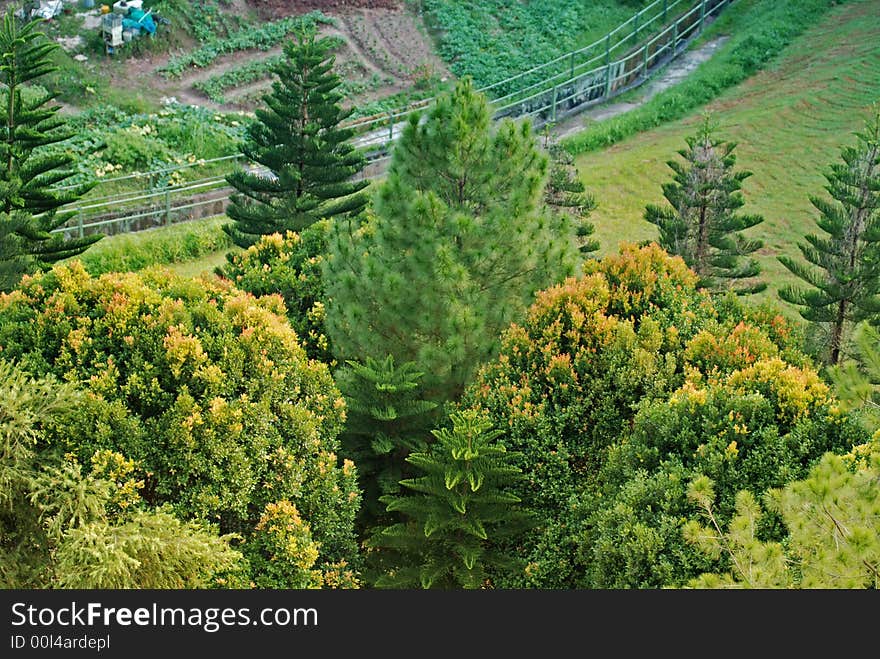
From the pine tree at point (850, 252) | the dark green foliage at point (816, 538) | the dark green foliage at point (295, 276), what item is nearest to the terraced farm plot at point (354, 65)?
the dark green foliage at point (295, 276)

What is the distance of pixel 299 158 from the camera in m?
23.5

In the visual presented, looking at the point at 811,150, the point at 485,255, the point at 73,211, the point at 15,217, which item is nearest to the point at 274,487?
the point at 485,255

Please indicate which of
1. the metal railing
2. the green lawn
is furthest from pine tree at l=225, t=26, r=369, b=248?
the metal railing

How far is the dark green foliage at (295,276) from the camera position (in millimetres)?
16672

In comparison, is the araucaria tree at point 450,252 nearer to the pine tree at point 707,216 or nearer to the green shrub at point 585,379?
the green shrub at point 585,379

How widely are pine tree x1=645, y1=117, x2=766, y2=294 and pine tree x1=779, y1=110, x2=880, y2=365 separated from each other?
5.01 feet

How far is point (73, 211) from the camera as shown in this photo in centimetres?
2730

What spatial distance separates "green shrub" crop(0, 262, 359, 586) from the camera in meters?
12.4

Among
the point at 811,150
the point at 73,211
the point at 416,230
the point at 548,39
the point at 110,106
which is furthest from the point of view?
the point at 548,39

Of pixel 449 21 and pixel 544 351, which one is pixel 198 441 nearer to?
pixel 544 351

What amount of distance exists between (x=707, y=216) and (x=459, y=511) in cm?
1005

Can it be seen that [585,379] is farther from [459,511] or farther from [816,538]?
[816,538]

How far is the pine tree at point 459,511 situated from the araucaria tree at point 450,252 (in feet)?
6.75

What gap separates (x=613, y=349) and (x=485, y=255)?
2375 millimetres
